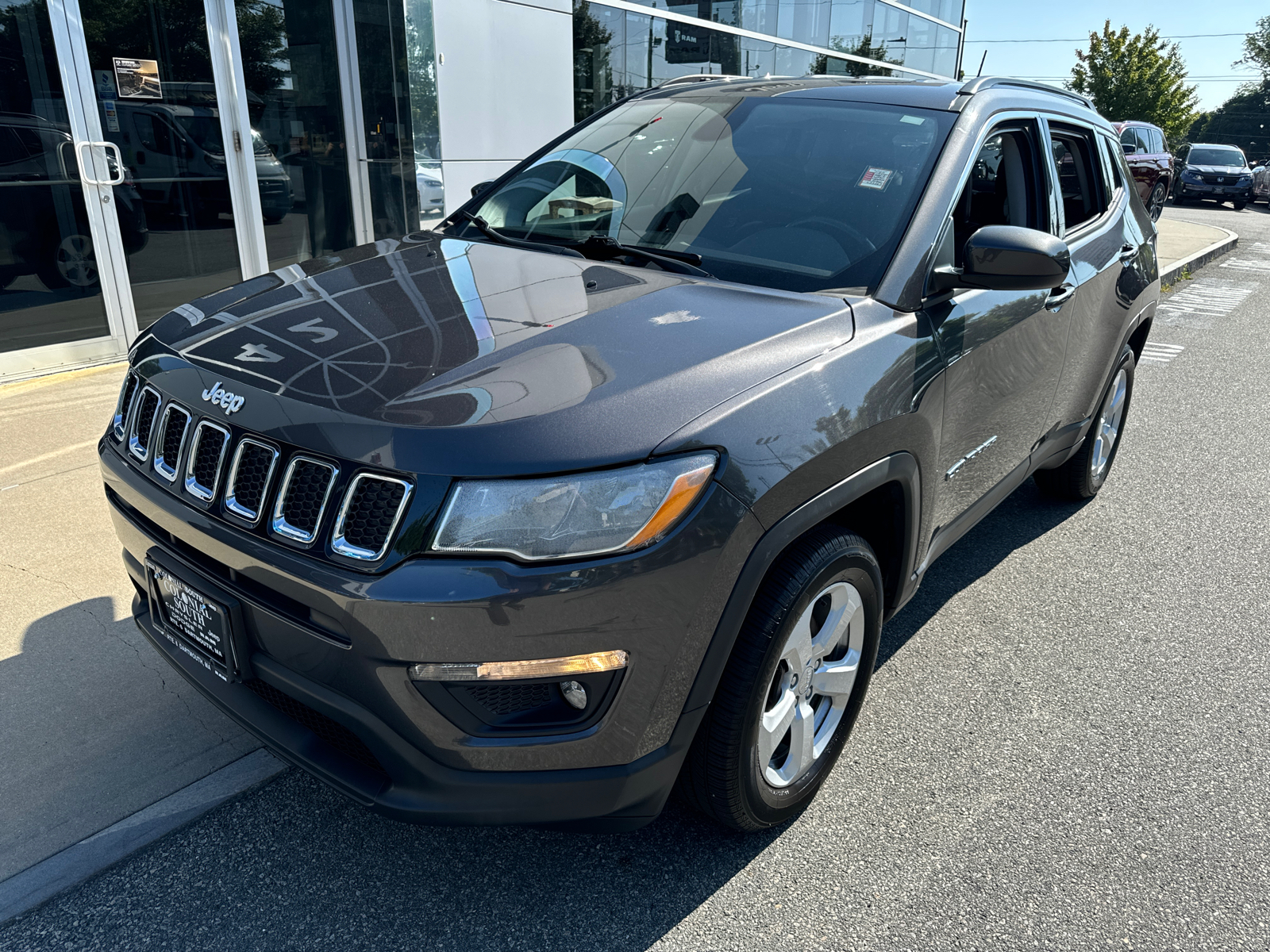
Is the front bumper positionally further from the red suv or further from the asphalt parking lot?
the red suv

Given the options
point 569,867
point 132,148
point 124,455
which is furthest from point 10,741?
point 132,148

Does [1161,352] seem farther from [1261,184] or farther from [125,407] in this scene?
[1261,184]

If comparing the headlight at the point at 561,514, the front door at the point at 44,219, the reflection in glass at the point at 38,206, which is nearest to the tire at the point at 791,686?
the headlight at the point at 561,514

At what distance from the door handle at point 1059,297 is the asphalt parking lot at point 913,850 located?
1.17 meters

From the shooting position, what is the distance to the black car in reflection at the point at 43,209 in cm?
559

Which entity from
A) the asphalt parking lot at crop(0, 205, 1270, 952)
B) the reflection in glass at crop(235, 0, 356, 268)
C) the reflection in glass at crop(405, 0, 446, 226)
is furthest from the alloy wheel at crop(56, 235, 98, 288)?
the asphalt parking lot at crop(0, 205, 1270, 952)

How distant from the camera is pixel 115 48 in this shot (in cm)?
596

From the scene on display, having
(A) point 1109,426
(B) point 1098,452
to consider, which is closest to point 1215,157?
(A) point 1109,426

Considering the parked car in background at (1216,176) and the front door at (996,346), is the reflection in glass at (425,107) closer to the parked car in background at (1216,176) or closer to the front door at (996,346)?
the front door at (996,346)

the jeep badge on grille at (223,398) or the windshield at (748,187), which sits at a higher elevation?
the windshield at (748,187)

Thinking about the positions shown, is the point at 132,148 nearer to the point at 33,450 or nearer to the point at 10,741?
the point at 33,450

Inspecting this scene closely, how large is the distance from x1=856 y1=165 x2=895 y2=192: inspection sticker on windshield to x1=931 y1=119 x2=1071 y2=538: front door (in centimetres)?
22

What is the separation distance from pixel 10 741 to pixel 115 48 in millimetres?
4989

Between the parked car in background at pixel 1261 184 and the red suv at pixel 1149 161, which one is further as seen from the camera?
the parked car in background at pixel 1261 184
